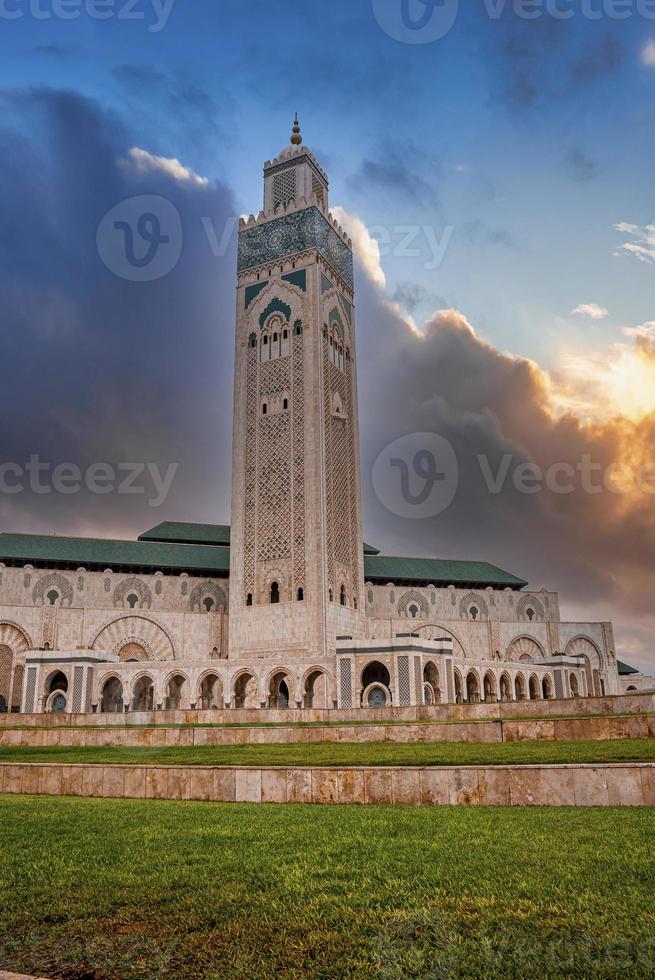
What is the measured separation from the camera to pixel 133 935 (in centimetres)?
320

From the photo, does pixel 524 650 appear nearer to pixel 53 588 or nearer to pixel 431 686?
pixel 431 686

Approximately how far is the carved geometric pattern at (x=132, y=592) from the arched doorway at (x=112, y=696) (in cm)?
454

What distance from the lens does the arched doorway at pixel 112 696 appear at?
117 ft

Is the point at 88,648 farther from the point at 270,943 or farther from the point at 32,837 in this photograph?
the point at 270,943

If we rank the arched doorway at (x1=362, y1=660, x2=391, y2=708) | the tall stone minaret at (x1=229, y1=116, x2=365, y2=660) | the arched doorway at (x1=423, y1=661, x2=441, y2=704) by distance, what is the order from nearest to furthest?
the arched doorway at (x1=362, y1=660, x2=391, y2=708)
the arched doorway at (x1=423, y1=661, x2=441, y2=704)
the tall stone minaret at (x1=229, y1=116, x2=365, y2=660)

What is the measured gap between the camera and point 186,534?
47000mm

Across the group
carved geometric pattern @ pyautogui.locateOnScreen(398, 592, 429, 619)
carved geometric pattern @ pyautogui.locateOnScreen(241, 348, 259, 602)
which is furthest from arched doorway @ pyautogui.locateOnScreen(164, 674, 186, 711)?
carved geometric pattern @ pyautogui.locateOnScreen(398, 592, 429, 619)

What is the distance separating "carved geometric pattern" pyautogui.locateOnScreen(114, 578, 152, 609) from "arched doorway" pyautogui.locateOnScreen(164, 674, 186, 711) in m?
5.67

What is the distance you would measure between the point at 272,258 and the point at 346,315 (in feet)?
16.7

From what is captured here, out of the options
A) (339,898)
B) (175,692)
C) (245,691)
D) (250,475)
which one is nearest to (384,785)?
(339,898)

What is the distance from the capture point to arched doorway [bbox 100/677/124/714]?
1410 inches

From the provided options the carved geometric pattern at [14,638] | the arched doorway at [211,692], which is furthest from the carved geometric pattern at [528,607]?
the carved geometric pattern at [14,638]

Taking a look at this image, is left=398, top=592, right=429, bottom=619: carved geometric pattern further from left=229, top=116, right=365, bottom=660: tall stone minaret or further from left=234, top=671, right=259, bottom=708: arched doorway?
left=234, top=671, right=259, bottom=708: arched doorway

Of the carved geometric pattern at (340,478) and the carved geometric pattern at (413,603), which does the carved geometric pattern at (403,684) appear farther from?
the carved geometric pattern at (413,603)
